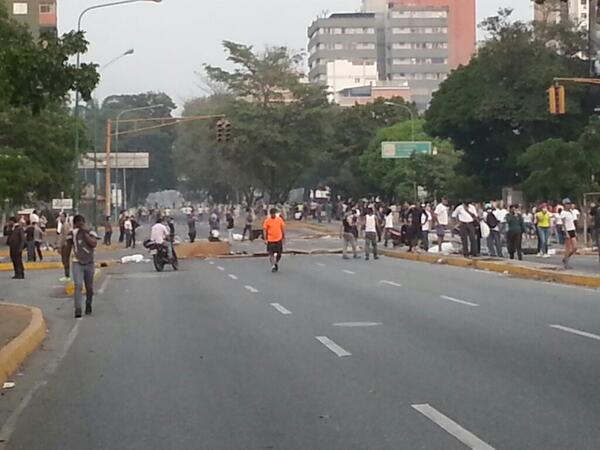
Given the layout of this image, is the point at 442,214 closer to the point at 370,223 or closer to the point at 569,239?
the point at 370,223

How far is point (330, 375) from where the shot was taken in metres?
12.2

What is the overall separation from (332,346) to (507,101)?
55135mm

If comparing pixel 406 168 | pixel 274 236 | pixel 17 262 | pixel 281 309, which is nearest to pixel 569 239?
pixel 274 236

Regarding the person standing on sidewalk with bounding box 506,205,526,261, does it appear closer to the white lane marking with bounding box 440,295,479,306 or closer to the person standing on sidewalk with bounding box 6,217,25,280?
the white lane marking with bounding box 440,295,479,306

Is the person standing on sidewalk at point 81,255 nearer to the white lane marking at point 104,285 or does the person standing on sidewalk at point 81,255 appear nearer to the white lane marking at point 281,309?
the white lane marking at point 281,309

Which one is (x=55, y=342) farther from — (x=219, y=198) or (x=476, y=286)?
(x=219, y=198)

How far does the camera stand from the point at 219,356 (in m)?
14.2

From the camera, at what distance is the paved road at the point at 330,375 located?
9102 millimetres

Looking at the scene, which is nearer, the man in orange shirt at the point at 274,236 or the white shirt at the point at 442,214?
the man in orange shirt at the point at 274,236

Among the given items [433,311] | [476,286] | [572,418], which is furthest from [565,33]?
[572,418]

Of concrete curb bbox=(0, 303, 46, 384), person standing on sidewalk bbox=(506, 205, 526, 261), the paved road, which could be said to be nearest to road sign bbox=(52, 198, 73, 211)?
person standing on sidewalk bbox=(506, 205, 526, 261)

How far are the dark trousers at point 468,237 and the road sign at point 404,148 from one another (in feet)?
155

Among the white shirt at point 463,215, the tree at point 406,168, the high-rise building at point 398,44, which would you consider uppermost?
the high-rise building at point 398,44

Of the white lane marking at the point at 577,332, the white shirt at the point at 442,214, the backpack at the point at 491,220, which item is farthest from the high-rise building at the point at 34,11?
the white lane marking at the point at 577,332
